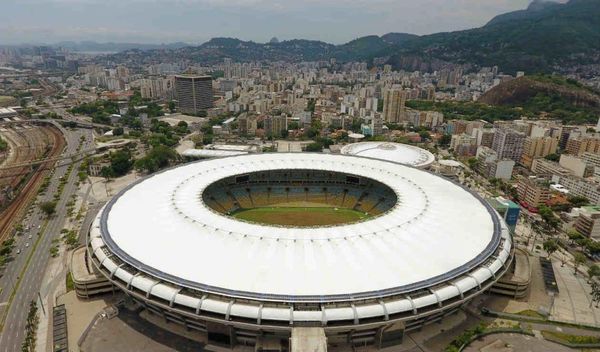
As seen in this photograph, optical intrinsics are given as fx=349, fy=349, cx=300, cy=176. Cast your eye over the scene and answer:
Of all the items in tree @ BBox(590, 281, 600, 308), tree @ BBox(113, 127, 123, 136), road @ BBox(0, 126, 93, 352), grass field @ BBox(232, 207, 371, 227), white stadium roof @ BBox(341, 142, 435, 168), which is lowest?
road @ BBox(0, 126, 93, 352)

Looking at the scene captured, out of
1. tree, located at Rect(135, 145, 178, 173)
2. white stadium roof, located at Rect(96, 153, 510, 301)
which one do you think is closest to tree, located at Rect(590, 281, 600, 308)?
white stadium roof, located at Rect(96, 153, 510, 301)

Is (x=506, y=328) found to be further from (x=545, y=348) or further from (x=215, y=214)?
(x=215, y=214)

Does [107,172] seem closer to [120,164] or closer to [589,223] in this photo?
[120,164]

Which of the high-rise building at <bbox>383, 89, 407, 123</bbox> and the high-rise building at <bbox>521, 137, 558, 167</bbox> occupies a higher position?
the high-rise building at <bbox>383, 89, 407, 123</bbox>

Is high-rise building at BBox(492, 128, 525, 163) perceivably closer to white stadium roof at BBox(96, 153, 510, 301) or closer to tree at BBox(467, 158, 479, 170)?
tree at BBox(467, 158, 479, 170)

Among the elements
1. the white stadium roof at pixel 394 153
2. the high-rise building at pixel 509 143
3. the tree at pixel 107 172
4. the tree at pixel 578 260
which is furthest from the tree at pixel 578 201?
the tree at pixel 107 172

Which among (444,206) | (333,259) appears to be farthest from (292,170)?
(333,259)
